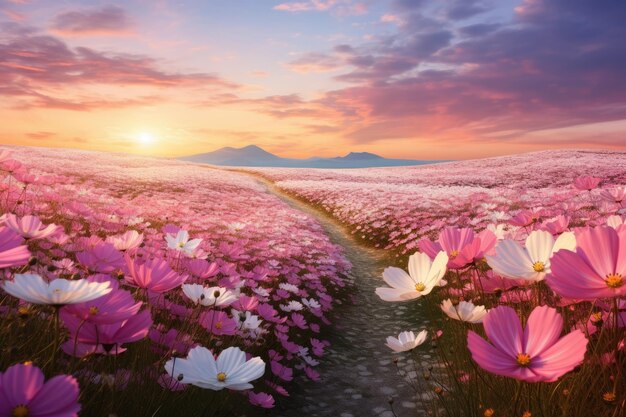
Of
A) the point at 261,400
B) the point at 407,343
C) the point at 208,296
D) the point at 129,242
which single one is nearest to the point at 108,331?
the point at 208,296

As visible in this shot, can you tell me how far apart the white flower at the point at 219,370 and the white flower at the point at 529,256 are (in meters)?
1.03

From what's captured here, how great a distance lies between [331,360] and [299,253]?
8.43ft

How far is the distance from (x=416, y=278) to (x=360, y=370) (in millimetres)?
3481

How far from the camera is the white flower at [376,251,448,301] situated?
1947mm

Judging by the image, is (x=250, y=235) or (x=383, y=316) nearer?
(x=383, y=316)

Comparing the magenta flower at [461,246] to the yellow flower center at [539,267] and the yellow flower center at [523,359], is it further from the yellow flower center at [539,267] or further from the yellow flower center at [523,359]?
the yellow flower center at [523,359]

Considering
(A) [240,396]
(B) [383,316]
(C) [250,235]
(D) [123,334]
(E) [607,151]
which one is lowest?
(B) [383,316]

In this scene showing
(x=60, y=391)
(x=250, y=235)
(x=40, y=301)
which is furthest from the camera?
(x=250, y=235)

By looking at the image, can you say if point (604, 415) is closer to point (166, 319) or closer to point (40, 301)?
point (40, 301)

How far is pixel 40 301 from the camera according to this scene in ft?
3.92

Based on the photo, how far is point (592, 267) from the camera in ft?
4.59

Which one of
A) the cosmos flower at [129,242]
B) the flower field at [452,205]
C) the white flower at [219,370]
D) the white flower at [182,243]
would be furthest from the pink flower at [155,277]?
the flower field at [452,205]

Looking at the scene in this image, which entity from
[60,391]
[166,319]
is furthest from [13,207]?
[60,391]

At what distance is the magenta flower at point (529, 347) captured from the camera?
1.25m
